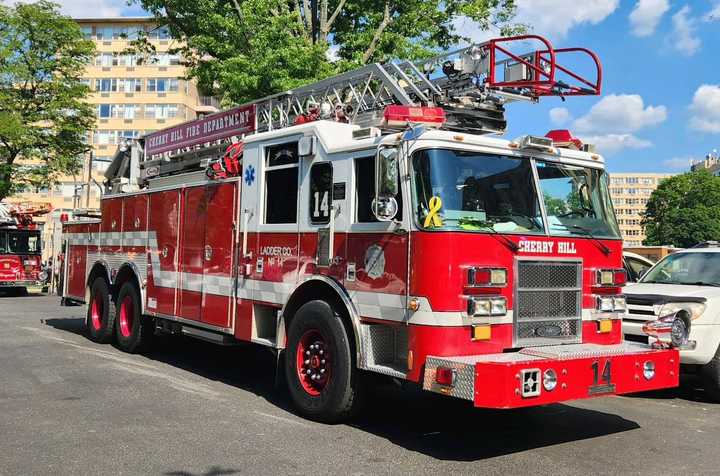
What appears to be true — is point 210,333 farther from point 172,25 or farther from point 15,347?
point 172,25

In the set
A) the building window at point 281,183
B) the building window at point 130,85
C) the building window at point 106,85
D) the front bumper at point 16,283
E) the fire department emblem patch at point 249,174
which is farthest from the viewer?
the building window at point 106,85

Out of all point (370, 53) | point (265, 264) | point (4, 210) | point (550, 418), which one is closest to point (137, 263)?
point (265, 264)

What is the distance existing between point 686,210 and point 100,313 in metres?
91.9

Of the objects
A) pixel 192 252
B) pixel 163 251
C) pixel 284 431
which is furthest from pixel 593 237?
pixel 163 251

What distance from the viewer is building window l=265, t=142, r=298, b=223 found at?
729 centimetres

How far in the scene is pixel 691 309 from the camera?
8.24m

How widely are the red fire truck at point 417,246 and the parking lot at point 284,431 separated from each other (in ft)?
1.76

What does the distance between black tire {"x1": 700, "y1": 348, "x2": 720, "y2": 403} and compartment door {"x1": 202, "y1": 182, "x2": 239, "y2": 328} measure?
18.1ft

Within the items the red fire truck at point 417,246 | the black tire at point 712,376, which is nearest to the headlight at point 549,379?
the red fire truck at point 417,246

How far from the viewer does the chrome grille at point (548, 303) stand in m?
6.04

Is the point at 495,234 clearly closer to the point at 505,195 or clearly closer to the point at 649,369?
the point at 505,195

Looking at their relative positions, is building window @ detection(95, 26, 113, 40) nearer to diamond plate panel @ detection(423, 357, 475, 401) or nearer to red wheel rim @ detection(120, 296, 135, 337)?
red wheel rim @ detection(120, 296, 135, 337)

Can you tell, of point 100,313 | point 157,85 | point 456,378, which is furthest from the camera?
point 157,85

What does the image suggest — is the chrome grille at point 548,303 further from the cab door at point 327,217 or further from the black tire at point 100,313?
the black tire at point 100,313
